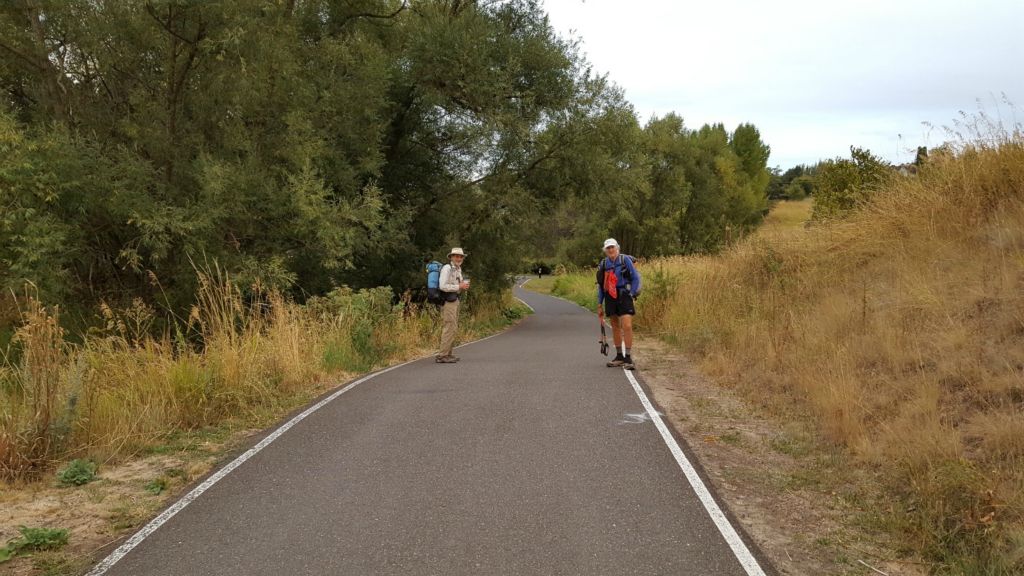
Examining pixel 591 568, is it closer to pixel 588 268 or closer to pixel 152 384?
pixel 152 384

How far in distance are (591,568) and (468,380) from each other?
603 cm

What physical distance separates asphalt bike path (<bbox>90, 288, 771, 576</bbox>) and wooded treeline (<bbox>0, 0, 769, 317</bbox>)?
4927 millimetres

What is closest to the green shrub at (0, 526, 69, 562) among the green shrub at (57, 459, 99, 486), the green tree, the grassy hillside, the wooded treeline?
the green shrub at (57, 459, 99, 486)

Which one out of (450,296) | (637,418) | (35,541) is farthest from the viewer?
(450,296)

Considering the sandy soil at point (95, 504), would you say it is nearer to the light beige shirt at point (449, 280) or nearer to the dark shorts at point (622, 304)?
the light beige shirt at point (449, 280)

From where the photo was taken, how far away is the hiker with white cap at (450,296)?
11.7 meters

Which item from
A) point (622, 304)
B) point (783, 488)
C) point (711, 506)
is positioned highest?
point (622, 304)

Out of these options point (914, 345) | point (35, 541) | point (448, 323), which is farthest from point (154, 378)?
point (914, 345)

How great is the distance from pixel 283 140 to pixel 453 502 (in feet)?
41.7

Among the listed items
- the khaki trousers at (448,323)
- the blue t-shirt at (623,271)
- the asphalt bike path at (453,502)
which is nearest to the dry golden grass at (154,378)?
the asphalt bike path at (453,502)

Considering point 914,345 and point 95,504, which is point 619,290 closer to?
point 914,345

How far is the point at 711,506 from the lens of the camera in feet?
15.0

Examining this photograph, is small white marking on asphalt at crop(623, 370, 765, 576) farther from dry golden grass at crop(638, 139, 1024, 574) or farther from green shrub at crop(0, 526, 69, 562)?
green shrub at crop(0, 526, 69, 562)

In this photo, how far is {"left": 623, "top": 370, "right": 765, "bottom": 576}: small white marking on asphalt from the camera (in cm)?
373
